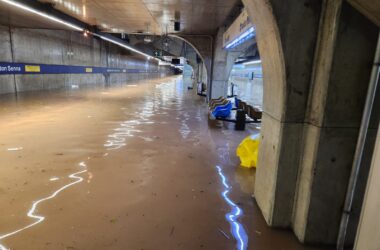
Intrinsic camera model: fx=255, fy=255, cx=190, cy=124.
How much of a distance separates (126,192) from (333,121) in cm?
242

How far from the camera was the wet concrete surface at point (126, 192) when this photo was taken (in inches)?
93.0

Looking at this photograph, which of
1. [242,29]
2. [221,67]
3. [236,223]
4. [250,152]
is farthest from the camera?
[221,67]

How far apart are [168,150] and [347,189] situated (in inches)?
125

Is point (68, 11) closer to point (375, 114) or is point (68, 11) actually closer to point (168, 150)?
point (168, 150)

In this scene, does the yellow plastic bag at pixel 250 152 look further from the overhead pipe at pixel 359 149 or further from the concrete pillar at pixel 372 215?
the concrete pillar at pixel 372 215

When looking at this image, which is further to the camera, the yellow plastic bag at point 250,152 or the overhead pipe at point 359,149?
the yellow plastic bag at point 250,152

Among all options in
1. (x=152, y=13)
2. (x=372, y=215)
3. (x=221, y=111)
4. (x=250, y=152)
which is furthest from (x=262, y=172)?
(x=152, y=13)

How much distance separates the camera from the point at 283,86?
2.29m

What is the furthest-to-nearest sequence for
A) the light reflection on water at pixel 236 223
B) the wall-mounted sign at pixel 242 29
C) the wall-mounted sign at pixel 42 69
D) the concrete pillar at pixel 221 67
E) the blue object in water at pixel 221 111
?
the wall-mounted sign at pixel 42 69 → the concrete pillar at pixel 221 67 → the blue object in water at pixel 221 111 → the wall-mounted sign at pixel 242 29 → the light reflection on water at pixel 236 223

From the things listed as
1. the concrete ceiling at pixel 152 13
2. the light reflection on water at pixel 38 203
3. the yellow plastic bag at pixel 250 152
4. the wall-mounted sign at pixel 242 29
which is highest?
the concrete ceiling at pixel 152 13

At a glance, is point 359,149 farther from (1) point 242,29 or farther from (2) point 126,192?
(1) point 242,29

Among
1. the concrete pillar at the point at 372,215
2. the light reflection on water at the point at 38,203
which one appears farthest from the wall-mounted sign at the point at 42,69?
the concrete pillar at the point at 372,215

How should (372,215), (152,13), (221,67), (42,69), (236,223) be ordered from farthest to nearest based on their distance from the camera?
(42,69) → (221,67) → (152,13) → (236,223) → (372,215)

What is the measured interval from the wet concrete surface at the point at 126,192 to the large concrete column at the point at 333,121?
0.34 m
